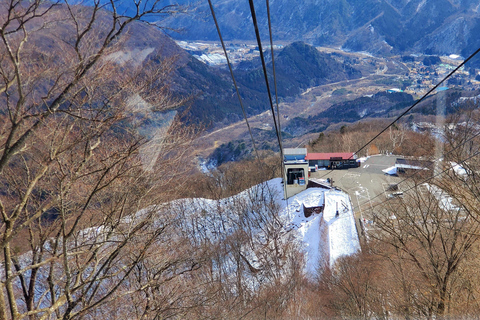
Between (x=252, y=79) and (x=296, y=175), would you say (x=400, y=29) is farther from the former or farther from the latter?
(x=296, y=175)

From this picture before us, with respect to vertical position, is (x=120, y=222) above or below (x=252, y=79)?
below

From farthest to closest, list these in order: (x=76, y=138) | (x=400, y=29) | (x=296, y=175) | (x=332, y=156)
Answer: (x=400, y=29), (x=332, y=156), (x=296, y=175), (x=76, y=138)

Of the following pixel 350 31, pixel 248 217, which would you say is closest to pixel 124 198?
pixel 248 217

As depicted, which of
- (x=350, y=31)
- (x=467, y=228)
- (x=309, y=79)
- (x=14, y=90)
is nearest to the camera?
(x=14, y=90)

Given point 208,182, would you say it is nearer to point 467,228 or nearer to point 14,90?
point 467,228

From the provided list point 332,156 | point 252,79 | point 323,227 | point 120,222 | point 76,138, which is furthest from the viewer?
point 252,79

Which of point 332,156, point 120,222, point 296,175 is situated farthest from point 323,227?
point 120,222

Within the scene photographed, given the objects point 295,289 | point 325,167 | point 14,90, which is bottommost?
point 295,289

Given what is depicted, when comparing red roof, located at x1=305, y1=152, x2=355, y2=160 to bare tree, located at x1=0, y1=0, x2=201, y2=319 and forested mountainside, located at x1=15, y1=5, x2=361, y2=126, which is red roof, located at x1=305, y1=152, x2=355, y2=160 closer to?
bare tree, located at x1=0, y1=0, x2=201, y2=319

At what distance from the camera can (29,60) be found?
14.0ft

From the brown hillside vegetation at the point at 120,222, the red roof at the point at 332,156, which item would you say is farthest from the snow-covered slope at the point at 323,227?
the red roof at the point at 332,156

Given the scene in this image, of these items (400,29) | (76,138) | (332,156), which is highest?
(400,29)

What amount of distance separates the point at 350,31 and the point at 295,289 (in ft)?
694

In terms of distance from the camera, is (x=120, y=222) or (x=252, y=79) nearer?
(x=120, y=222)
